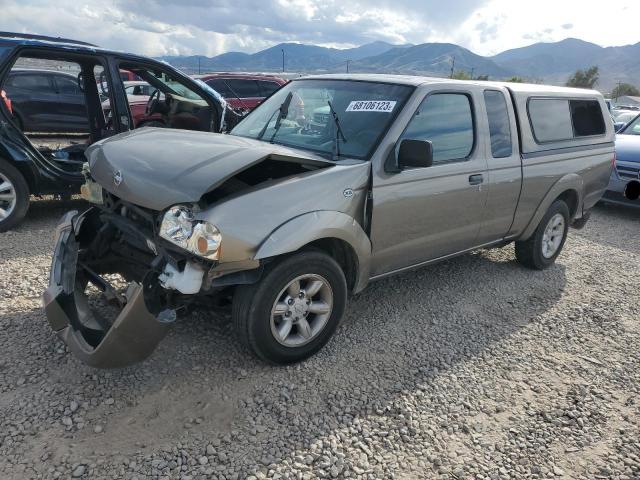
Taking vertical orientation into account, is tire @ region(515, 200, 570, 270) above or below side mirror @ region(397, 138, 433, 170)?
below

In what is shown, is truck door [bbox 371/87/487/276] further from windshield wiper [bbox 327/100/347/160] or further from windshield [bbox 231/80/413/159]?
windshield wiper [bbox 327/100/347/160]

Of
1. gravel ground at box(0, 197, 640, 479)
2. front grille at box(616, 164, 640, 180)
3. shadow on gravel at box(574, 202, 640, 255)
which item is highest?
front grille at box(616, 164, 640, 180)

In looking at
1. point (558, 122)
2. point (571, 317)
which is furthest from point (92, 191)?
point (558, 122)

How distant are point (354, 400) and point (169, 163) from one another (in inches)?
71.4

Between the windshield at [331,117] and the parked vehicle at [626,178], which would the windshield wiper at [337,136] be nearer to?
the windshield at [331,117]

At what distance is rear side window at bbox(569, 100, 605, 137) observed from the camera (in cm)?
523

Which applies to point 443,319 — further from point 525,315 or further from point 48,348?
point 48,348

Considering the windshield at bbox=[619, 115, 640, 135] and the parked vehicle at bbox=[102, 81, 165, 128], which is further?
the windshield at bbox=[619, 115, 640, 135]

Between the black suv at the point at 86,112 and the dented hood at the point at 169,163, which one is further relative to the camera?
the black suv at the point at 86,112

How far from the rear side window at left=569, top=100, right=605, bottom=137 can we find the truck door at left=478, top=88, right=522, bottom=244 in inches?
50.6

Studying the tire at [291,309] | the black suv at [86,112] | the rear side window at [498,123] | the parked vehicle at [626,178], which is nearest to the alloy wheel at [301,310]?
the tire at [291,309]

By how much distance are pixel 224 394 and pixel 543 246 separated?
3.86m

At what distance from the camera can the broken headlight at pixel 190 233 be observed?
8.50 ft

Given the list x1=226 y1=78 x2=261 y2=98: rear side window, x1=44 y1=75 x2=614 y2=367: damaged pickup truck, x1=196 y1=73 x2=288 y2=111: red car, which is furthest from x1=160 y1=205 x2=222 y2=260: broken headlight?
x1=226 y1=78 x2=261 y2=98: rear side window
